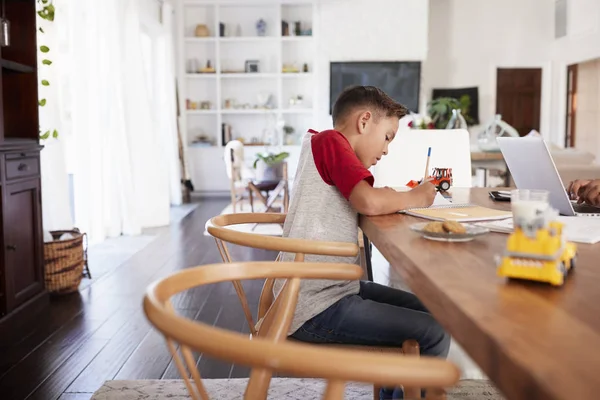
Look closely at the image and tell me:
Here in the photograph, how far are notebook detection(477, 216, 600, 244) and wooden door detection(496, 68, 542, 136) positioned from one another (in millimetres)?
8903

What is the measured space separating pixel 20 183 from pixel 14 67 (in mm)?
577

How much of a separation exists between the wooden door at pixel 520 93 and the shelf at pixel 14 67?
8.00 meters

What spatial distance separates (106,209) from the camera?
569cm

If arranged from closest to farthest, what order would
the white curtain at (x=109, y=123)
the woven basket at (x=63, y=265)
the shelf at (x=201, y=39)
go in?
the woven basket at (x=63, y=265)
the white curtain at (x=109, y=123)
the shelf at (x=201, y=39)

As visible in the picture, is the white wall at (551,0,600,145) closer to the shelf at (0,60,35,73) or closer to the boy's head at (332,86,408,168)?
the shelf at (0,60,35,73)

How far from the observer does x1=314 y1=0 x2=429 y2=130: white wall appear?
29.9 feet

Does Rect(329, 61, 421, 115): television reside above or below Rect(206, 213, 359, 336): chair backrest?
above

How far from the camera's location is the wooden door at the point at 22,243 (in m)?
3.12

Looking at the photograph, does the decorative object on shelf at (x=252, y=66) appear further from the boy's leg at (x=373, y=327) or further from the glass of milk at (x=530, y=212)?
the glass of milk at (x=530, y=212)

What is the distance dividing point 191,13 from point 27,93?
654 cm

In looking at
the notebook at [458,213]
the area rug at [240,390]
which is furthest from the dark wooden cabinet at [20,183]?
the notebook at [458,213]

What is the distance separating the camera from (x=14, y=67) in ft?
10.7

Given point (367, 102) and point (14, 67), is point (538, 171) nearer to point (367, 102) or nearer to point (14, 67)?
point (367, 102)

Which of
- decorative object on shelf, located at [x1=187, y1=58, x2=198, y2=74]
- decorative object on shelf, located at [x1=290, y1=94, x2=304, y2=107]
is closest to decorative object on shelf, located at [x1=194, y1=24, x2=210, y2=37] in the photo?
decorative object on shelf, located at [x1=187, y1=58, x2=198, y2=74]
